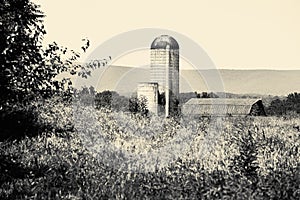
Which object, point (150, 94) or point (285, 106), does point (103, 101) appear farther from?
point (285, 106)

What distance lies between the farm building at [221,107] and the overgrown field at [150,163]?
763cm

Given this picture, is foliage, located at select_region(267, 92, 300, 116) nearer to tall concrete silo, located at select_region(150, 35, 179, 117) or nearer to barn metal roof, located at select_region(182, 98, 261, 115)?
barn metal roof, located at select_region(182, 98, 261, 115)

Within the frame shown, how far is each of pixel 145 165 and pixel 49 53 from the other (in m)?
3.26

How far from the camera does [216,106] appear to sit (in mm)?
31031

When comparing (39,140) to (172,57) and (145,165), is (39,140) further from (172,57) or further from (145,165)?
(172,57)

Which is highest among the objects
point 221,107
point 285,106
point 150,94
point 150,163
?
point 150,94

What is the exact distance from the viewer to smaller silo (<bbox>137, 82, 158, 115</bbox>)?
82.2ft

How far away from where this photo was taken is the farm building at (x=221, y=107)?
93.0 ft

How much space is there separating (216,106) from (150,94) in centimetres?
604

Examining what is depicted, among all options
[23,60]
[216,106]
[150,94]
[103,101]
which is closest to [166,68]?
[150,94]

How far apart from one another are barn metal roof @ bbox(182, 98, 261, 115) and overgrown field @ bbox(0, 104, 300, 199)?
7645 mm

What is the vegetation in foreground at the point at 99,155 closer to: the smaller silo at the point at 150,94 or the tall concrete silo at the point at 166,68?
the tall concrete silo at the point at 166,68

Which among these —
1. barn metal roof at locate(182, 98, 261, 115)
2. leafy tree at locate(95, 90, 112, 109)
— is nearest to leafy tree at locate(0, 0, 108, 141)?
leafy tree at locate(95, 90, 112, 109)

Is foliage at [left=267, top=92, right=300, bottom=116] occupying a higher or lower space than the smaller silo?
lower
